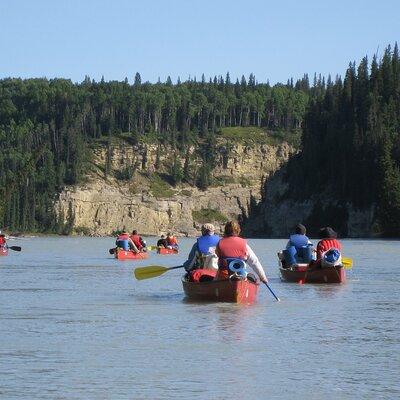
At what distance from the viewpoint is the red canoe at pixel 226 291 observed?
106 feet

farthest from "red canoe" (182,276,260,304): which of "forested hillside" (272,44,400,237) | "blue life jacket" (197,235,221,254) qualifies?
"forested hillside" (272,44,400,237)

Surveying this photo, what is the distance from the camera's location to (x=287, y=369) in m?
21.3

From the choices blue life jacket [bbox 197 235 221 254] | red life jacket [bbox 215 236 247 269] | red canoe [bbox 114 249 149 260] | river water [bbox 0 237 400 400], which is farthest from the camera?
red canoe [bbox 114 249 149 260]

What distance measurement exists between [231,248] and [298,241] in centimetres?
1284

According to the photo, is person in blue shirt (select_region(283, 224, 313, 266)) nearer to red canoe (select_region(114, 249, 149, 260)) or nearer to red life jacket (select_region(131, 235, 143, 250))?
red canoe (select_region(114, 249, 149, 260))

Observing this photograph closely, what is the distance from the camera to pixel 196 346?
24172mm

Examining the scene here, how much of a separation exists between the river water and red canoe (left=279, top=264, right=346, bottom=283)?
266 cm

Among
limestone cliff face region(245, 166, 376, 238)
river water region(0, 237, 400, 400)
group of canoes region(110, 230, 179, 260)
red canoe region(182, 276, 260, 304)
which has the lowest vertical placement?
river water region(0, 237, 400, 400)

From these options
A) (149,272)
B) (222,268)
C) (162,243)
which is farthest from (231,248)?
(162,243)

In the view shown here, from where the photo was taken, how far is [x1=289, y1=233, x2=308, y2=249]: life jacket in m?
44.3

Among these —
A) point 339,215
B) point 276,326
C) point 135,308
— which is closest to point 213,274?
point 135,308

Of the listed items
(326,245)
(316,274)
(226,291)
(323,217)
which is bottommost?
(226,291)

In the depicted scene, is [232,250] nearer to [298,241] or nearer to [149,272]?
[149,272]

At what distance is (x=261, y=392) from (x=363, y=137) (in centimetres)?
17194
